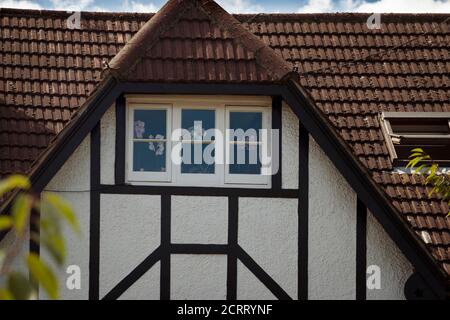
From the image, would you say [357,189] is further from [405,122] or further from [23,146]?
[23,146]

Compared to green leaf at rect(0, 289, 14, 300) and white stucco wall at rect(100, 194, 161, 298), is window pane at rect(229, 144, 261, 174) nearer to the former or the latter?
white stucco wall at rect(100, 194, 161, 298)

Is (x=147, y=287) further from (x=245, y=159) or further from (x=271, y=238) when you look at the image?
(x=245, y=159)

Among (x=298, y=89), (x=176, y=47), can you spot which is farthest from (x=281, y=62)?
(x=176, y=47)

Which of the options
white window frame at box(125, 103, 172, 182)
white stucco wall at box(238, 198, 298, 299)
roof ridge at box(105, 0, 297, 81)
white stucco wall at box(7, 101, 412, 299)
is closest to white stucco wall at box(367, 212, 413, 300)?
white stucco wall at box(7, 101, 412, 299)

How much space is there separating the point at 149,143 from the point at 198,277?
1490mm

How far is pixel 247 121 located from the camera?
32.8ft

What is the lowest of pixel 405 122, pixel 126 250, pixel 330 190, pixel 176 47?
pixel 126 250

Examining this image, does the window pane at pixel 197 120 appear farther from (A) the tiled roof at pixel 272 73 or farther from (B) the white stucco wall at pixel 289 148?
(B) the white stucco wall at pixel 289 148

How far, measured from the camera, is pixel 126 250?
9.51 m

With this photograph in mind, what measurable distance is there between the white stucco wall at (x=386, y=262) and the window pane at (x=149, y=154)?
7.33 feet

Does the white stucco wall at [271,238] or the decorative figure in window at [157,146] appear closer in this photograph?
the white stucco wall at [271,238]

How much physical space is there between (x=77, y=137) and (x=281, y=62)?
7.29 ft

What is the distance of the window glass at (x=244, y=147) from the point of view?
32.4 ft

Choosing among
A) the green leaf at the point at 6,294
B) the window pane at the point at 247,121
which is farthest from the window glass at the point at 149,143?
the green leaf at the point at 6,294
